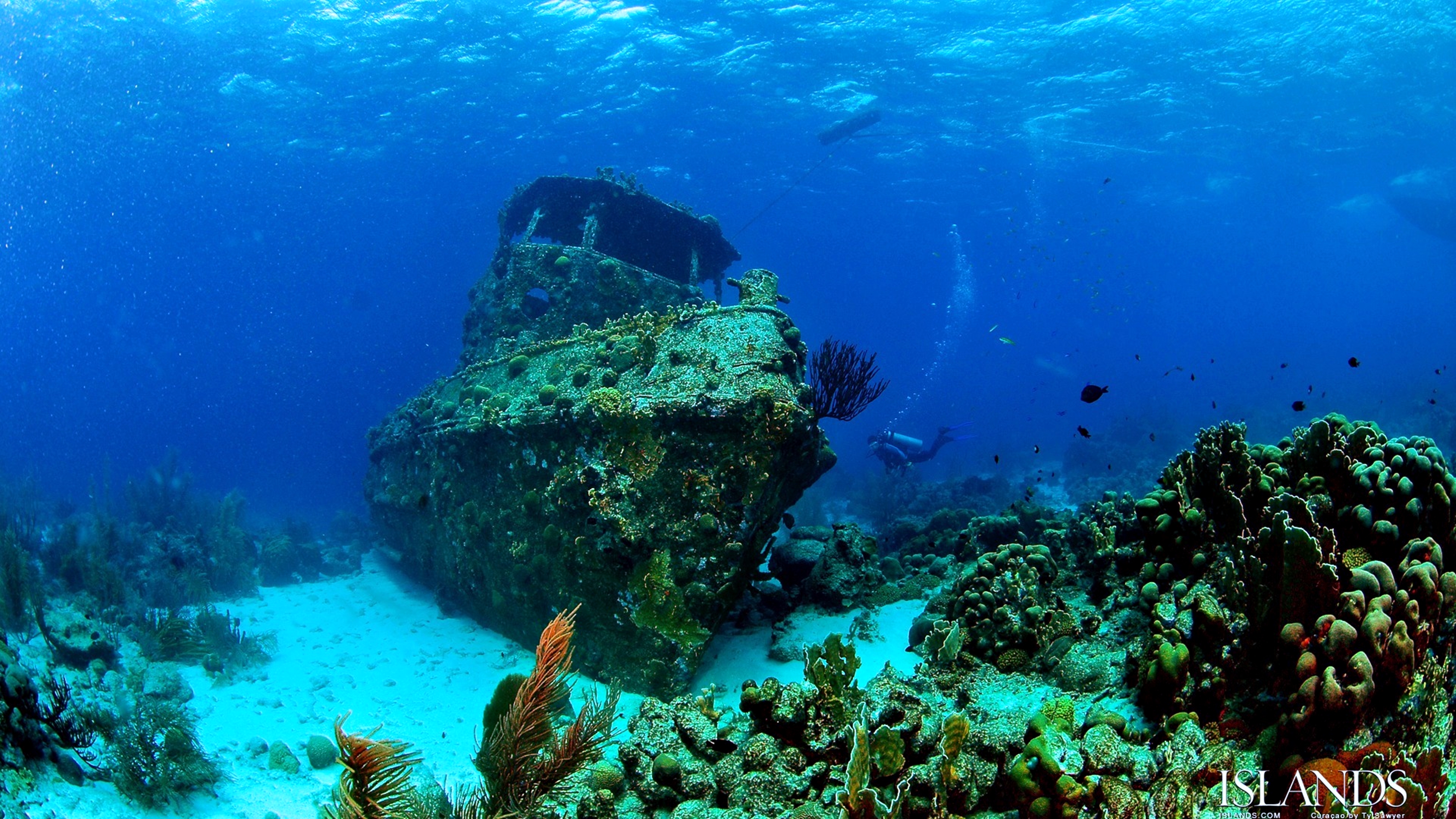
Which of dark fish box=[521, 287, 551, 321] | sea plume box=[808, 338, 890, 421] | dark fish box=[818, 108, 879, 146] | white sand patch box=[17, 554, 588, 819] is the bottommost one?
white sand patch box=[17, 554, 588, 819]

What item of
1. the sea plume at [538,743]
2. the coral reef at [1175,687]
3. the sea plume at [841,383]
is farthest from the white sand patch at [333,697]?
the sea plume at [841,383]

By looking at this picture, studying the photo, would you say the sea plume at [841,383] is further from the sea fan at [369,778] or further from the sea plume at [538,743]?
the sea fan at [369,778]

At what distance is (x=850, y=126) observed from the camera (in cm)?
2767

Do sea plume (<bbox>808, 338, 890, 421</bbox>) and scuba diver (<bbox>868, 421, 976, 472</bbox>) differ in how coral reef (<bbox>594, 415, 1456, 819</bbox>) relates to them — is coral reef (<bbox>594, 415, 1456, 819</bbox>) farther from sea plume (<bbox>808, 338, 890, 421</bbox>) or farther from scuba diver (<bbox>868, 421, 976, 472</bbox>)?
scuba diver (<bbox>868, 421, 976, 472</bbox>)

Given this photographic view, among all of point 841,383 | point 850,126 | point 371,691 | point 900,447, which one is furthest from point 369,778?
point 850,126

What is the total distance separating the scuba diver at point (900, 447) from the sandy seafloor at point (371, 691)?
743cm

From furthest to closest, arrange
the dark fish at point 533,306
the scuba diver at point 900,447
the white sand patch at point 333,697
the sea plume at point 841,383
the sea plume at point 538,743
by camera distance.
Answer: the scuba diver at point 900,447, the dark fish at point 533,306, the sea plume at point 841,383, the white sand patch at point 333,697, the sea plume at point 538,743

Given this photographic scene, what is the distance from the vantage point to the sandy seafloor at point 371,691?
5176mm

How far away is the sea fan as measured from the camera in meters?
2.45

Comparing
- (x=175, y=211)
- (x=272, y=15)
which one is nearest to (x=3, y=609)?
(x=272, y=15)

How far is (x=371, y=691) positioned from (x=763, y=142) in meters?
30.2

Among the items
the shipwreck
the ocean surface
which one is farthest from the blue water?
the shipwreck

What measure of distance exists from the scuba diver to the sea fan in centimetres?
1317

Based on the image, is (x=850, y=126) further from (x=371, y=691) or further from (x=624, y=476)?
(x=371, y=691)
